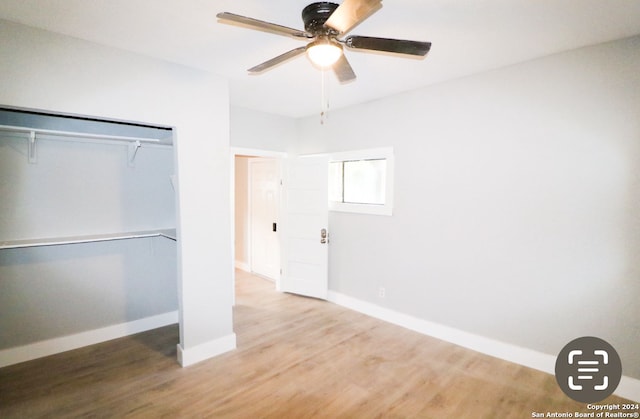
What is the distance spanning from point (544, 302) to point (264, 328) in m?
2.76

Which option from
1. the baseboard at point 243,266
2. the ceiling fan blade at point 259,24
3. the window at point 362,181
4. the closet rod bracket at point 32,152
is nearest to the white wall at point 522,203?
the window at point 362,181

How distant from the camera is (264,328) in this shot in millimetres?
3430

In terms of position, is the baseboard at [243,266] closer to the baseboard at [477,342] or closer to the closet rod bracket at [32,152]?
the baseboard at [477,342]

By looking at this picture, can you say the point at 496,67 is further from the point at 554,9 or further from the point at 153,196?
the point at 153,196

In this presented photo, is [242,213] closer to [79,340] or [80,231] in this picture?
[80,231]

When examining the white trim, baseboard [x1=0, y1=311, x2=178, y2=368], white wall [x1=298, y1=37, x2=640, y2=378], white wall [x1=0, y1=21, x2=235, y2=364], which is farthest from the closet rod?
white wall [x1=298, y1=37, x2=640, y2=378]

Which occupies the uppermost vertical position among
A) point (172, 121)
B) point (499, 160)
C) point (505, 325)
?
point (172, 121)

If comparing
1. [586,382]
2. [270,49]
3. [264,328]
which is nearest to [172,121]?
[270,49]

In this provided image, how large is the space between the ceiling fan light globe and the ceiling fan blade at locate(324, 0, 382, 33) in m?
0.10

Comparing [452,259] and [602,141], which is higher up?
[602,141]

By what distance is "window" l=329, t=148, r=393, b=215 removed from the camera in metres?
3.65

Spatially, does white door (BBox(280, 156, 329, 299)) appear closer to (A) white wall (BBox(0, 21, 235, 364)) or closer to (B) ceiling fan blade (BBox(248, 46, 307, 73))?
(A) white wall (BBox(0, 21, 235, 364))

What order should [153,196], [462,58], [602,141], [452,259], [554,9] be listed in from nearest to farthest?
[554,9] → [602,141] → [462,58] → [452,259] → [153,196]

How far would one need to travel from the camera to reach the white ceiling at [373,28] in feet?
5.88
